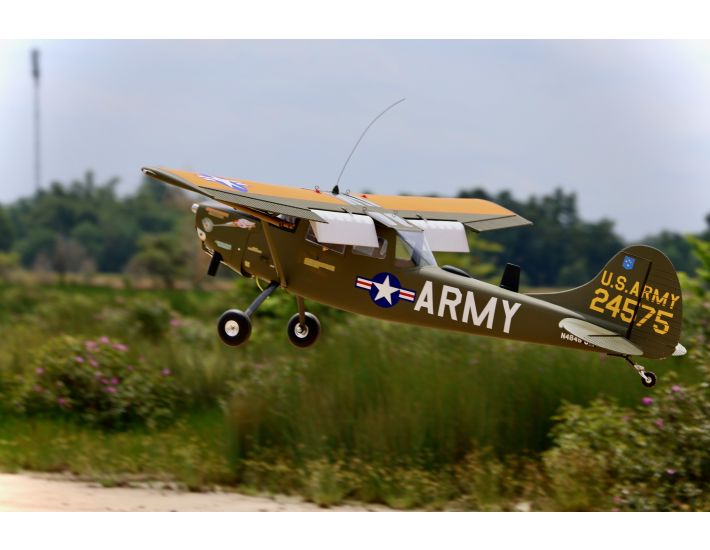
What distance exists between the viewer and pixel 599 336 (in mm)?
14094

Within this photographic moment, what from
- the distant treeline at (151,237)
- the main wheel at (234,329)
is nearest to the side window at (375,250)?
the main wheel at (234,329)

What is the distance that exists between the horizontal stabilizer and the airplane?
13 mm

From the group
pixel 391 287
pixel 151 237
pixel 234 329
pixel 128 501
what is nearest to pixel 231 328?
pixel 234 329

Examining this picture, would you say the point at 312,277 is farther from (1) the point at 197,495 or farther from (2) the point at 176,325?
(2) the point at 176,325

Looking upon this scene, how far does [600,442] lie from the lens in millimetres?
20391

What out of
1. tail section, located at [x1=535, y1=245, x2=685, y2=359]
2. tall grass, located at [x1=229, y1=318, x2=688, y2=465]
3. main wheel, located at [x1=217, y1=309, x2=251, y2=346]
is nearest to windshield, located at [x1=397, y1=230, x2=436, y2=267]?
tail section, located at [x1=535, y1=245, x2=685, y2=359]

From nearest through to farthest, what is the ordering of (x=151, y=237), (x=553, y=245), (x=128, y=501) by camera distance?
(x=128, y=501), (x=553, y=245), (x=151, y=237)

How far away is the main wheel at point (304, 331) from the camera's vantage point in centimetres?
1563

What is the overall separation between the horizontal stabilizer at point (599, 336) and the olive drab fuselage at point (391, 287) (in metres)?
0.10

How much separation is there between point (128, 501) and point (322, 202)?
1037 centimetres

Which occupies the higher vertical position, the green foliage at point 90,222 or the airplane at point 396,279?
the green foliage at point 90,222

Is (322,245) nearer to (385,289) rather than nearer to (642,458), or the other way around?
(385,289)

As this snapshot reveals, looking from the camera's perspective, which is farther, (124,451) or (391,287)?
(124,451)

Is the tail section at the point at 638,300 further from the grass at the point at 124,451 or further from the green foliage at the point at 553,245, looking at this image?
the green foliage at the point at 553,245
